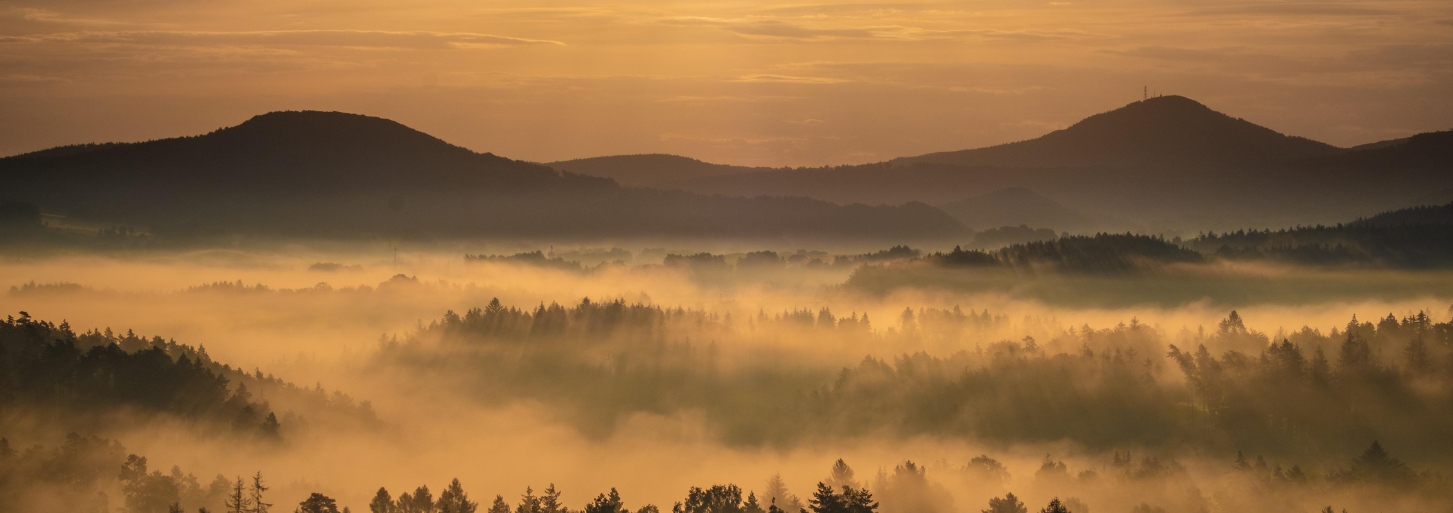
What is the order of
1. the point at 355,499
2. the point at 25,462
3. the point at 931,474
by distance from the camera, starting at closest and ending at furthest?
the point at 25,462 < the point at 355,499 < the point at 931,474

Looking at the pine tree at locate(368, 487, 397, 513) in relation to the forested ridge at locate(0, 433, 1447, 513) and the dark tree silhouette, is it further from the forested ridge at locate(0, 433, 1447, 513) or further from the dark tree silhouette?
the dark tree silhouette

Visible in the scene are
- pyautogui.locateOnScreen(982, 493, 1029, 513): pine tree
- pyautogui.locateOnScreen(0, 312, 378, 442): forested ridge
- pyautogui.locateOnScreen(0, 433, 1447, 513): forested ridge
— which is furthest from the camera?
pyautogui.locateOnScreen(0, 312, 378, 442): forested ridge

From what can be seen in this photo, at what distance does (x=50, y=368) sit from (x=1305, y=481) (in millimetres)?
149890

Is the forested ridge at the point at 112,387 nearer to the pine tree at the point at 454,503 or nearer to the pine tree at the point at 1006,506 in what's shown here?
the pine tree at the point at 454,503

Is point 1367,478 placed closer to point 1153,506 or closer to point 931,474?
point 1153,506

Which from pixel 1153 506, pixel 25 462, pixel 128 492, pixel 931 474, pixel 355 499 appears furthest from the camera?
pixel 931 474

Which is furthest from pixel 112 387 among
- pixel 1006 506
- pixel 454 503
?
pixel 1006 506

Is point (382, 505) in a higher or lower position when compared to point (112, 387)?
lower

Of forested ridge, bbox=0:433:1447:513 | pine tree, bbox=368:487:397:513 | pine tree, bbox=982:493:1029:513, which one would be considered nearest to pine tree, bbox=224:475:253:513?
forested ridge, bbox=0:433:1447:513

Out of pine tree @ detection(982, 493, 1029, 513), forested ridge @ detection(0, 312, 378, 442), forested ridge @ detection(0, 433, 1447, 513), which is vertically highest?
forested ridge @ detection(0, 312, 378, 442)

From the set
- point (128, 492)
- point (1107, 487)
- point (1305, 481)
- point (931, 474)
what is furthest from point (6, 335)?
point (1305, 481)

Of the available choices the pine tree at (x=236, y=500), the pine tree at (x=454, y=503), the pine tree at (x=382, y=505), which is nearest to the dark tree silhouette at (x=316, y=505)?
the pine tree at (x=236, y=500)

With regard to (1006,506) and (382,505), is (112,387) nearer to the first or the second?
(382,505)

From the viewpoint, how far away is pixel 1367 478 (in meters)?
174
